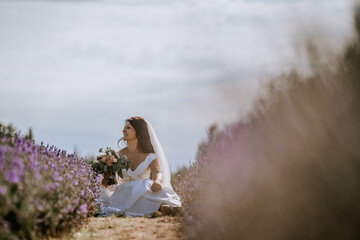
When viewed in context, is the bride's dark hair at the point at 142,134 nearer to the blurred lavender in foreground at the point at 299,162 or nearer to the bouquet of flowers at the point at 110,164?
the bouquet of flowers at the point at 110,164

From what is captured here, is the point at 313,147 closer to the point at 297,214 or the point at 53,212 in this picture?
the point at 297,214

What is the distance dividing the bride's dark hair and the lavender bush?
3418 mm

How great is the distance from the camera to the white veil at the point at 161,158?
829 centimetres

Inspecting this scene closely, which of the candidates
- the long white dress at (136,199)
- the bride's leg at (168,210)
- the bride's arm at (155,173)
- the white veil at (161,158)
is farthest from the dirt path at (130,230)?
the white veil at (161,158)

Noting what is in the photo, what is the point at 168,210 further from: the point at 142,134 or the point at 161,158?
the point at 142,134

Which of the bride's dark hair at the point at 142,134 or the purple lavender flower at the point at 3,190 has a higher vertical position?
the bride's dark hair at the point at 142,134

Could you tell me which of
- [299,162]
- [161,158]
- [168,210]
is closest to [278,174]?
[299,162]

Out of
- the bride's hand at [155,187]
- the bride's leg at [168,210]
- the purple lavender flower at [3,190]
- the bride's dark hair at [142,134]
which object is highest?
the bride's dark hair at [142,134]

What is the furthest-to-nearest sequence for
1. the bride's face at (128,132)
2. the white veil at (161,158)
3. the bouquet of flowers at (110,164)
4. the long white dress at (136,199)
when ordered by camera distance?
1. the bride's face at (128,132)
2. the white veil at (161,158)
3. the bouquet of flowers at (110,164)
4. the long white dress at (136,199)

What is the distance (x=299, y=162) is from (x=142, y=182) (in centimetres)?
516

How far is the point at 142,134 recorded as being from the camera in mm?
8602

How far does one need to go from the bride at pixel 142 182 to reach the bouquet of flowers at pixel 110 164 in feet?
0.91

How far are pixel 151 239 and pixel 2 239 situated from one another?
77.4 inches

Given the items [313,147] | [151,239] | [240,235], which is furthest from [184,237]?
[313,147]
